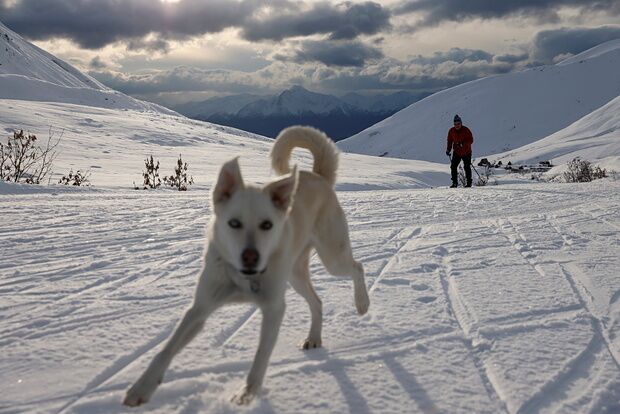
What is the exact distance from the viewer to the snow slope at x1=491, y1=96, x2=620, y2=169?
29.8 m

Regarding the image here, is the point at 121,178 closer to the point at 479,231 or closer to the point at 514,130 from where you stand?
the point at 479,231

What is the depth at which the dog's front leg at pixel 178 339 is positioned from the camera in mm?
2797

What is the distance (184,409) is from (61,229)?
18.4 feet

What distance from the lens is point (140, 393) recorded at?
9.16 feet

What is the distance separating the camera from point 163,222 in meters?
8.42

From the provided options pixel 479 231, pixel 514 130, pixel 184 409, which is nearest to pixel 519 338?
pixel 184 409

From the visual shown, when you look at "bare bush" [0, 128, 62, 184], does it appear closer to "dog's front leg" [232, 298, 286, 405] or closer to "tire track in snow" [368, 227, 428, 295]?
"tire track in snow" [368, 227, 428, 295]

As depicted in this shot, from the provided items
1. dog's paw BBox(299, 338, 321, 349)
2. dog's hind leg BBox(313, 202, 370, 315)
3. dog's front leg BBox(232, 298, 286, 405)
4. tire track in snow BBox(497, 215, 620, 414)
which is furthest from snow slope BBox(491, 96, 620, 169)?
dog's front leg BBox(232, 298, 286, 405)

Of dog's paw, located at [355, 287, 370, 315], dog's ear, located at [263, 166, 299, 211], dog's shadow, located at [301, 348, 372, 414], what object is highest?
dog's ear, located at [263, 166, 299, 211]

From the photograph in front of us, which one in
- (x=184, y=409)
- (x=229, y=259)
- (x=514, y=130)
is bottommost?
(x=184, y=409)

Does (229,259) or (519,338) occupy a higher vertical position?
(229,259)

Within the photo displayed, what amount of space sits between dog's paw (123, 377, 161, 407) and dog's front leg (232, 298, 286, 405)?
0.44 metres

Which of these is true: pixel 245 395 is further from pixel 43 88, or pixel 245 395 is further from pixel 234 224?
pixel 43 88

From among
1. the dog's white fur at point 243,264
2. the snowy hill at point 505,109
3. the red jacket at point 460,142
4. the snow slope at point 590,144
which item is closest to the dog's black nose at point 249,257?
the dog's white fur at point 243,264
